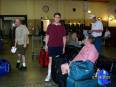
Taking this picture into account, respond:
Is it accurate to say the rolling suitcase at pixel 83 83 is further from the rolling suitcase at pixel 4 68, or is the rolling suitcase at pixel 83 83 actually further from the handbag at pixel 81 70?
the rolling suitcase at pixel 4 68

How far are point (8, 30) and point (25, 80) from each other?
671 inches

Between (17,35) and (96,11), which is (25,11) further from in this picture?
(17,35)

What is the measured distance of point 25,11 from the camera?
24.8 meters

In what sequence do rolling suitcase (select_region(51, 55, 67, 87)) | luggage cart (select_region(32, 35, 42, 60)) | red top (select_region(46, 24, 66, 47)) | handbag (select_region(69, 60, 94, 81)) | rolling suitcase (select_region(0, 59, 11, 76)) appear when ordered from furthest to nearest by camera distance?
luggage cart (select_region(32, 35, 42, 60)) → rolling suitcase (select_region(0, 59, 11, 76)) → red top (select_region(46, 24, 66, 47)) → rolling suitcase (select_region(51, 55, 67, 87)) → handbag (select_region(69, 60, 94, 81))

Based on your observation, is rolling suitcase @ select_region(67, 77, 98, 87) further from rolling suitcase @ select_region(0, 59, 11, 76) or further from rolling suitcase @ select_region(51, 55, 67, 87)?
rolling suitcase @ select_region(0, 59, 11, 76)

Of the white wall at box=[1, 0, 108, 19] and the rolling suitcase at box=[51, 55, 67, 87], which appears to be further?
the white wall at box=[1, 0, 108, 19]

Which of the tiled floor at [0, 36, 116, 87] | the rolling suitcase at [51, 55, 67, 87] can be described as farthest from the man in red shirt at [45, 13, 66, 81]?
the tiled floor at [0, 36, 116, 87]

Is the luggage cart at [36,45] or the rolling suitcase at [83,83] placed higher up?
the rolling suitcase at [83,83]

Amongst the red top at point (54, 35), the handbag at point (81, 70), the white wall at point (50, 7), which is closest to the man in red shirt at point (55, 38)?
the red top at point (54, 35)

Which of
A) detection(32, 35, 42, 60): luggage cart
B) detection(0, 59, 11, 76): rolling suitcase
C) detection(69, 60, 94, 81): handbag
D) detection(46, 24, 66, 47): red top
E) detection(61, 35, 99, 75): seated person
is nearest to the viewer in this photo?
detection(69, 60, 94, 81): handbag

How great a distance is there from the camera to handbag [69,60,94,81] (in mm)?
5824

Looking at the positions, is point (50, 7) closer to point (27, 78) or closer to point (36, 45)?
point (36, 45)

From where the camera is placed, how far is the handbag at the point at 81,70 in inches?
229

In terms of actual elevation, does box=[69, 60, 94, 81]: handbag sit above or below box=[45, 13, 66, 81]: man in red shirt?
below
